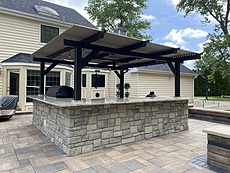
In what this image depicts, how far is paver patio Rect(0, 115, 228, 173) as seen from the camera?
295 cm

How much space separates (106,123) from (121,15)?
48.1ft

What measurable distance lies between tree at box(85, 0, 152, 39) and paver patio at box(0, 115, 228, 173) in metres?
13.4

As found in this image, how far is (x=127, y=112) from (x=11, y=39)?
801cm

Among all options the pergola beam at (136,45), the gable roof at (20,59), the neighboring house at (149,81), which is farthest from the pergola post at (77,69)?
the neighboring house at (149,81)

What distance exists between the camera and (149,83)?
41.5 feet

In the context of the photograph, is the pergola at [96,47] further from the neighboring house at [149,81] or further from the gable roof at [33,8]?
the neighboring house at [149,81]

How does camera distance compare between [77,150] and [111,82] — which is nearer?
[77,150]

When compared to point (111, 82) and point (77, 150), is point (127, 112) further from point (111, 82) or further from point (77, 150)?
point (111, 82)

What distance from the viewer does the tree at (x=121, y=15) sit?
1631cm

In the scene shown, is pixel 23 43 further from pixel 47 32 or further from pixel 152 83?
pixel 152 83

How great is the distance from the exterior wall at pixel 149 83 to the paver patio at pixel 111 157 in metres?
7.62

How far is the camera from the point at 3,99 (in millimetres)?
6719

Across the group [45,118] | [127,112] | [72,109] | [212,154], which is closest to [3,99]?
[45,118]

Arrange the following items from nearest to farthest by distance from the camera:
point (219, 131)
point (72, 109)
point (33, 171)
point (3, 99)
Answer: point (33, 171) → point (219, 131) → point (72, 109) → point (3, 99)
